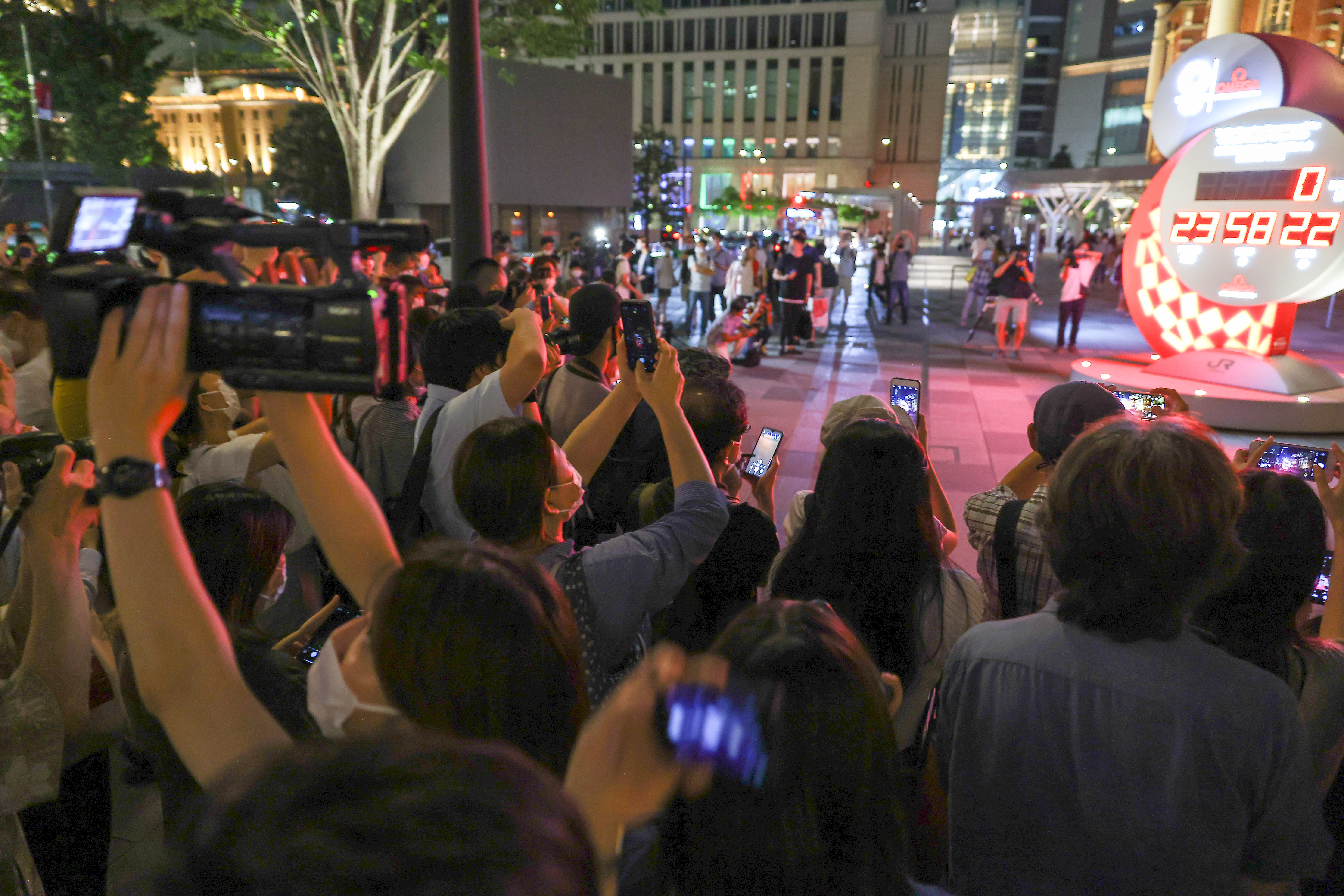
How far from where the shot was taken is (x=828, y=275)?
54.2 feet

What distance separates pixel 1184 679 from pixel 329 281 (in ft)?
5.51

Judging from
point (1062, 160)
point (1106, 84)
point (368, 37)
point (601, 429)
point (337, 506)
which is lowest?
point (601, 429)

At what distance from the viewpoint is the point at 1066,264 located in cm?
1338

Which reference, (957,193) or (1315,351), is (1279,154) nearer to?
(1315,351)

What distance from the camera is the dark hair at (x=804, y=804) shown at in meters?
0.98

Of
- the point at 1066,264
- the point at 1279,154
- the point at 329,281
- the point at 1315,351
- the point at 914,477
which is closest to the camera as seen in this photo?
the point at 329,281

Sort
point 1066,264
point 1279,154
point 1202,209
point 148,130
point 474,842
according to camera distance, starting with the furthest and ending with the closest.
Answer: point 148,130 < point 1066,264 < point 1202,209 < point 1279,154 < point 474,842

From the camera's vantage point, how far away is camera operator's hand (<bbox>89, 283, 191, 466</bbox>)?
1151 millimetres

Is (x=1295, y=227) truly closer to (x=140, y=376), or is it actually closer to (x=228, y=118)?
(x=140, y=376)

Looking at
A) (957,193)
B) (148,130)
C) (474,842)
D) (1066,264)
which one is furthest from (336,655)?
(957,193)

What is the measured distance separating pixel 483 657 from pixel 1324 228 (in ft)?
34.6

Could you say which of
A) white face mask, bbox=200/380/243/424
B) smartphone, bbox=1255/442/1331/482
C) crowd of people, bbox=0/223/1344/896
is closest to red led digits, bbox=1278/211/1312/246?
smartphone, bbox=1255/442/1331/482

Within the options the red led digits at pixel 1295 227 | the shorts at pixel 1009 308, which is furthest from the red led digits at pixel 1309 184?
the shorts at pixel 1009 308

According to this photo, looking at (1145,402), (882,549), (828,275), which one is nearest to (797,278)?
(828,275)
